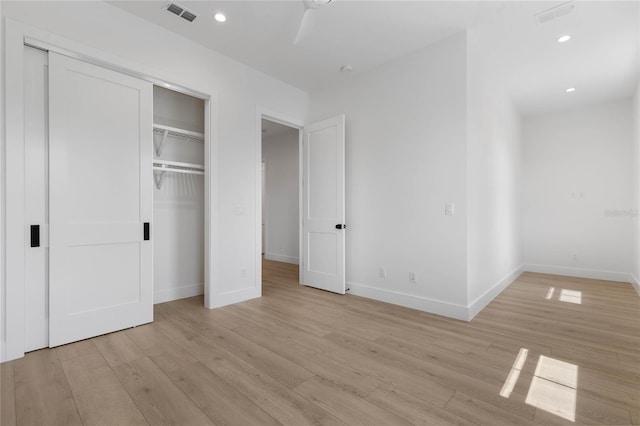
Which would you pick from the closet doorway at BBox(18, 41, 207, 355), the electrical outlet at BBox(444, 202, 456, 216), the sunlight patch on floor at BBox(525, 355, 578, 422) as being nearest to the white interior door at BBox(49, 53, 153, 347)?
the closet doorway at BBox(18, 41, 207, 355)

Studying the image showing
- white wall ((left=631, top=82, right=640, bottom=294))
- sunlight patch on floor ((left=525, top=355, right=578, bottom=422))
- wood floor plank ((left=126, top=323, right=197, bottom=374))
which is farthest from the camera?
white wall ((left=631, top=82, right=640, bottom=294))

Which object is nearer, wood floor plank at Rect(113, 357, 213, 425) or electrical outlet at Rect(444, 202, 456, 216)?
wood floor plank at Rect(113, 357, 213, 425)

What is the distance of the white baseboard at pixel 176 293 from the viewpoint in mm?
3713

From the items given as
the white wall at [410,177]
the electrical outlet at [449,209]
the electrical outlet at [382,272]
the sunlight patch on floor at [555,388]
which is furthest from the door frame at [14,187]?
the electrical outlet at [449,209]

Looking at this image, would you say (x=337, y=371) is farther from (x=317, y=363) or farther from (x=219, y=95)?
(x=219, y=95)

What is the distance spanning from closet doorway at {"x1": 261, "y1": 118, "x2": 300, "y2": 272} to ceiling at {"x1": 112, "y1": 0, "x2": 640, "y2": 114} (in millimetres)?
2733

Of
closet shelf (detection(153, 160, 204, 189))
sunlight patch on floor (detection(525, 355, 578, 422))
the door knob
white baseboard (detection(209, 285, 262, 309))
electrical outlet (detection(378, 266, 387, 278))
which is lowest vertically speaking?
sunlight patch on floor (detection(525, 355, 578, 422))

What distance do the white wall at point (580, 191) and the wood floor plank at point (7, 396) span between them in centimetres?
729

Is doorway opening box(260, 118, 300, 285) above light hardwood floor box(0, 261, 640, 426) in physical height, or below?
above

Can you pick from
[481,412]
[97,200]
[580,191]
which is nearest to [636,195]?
[580,191]

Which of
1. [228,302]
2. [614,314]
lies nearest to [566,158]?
[614,314]

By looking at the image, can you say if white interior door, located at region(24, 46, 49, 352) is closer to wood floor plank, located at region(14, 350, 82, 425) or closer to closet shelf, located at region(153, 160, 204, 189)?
wood floor plank, located at region(14, 350, 82, 425)

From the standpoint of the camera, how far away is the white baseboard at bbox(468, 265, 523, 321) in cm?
325

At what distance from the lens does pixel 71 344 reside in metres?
2.54
